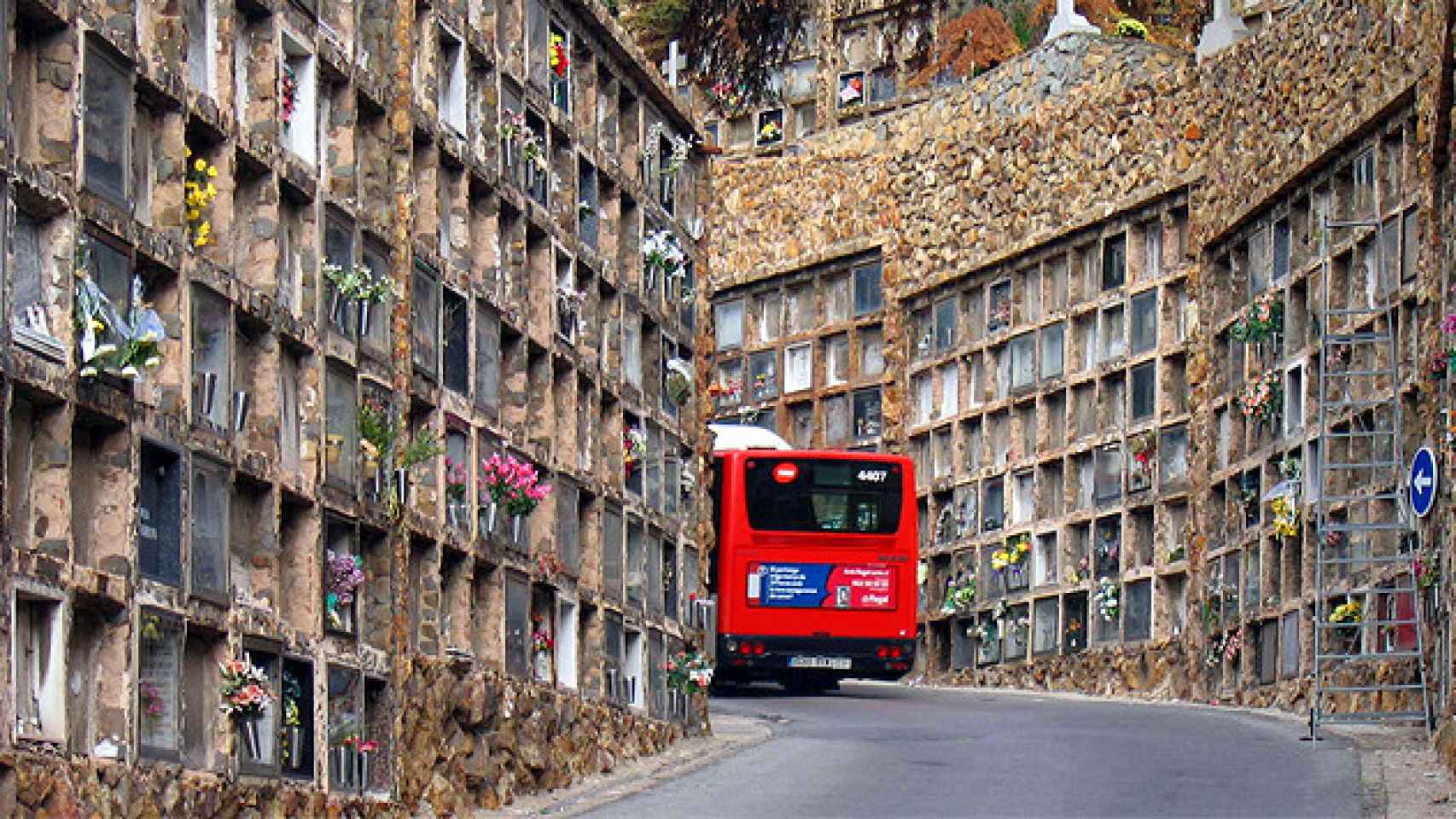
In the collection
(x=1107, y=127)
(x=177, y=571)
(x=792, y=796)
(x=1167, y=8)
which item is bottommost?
(x=792, y=796)

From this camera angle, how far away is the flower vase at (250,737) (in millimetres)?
16219

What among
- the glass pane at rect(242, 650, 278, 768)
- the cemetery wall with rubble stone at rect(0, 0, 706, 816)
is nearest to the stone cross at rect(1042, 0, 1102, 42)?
the cemetery wall with rubble stone at rect(0, 0, 706, 816)

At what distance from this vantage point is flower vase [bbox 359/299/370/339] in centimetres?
1862

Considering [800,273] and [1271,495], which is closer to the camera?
[1271,495]

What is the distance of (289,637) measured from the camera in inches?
675

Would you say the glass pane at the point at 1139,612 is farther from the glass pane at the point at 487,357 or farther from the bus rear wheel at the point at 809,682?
the glass pane at the point at 487,357

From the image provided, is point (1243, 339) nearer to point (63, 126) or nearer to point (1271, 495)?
point (1271, 495)

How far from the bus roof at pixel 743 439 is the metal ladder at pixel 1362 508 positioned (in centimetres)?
857

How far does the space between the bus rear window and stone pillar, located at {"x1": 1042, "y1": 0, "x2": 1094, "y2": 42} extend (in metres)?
8.03

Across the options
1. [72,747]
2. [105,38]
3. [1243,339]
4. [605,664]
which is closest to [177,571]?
[72,747]

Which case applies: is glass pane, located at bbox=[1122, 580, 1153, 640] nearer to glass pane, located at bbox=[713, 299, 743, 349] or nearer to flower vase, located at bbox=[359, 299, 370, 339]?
glass pane, located at bbox=[713, 299, 743, 349]

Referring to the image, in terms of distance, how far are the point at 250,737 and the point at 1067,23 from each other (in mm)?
26514

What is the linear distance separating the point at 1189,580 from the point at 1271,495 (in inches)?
175

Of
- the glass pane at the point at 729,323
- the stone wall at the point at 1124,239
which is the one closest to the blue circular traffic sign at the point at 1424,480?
the stone wall at the point at 1124,239
